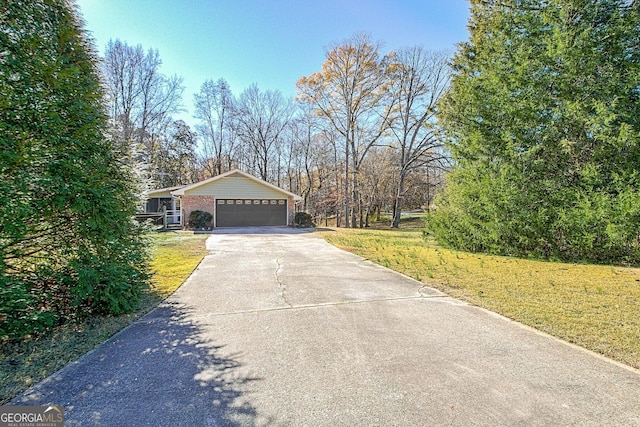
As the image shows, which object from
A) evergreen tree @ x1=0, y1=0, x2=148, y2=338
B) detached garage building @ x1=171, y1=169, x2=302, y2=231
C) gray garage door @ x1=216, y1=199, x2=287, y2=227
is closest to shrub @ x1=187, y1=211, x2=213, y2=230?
detached garage building @ x1=171, y1=169, x2=302, y2=231

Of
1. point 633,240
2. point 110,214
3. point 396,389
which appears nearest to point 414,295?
point 396,389

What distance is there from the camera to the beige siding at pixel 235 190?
20531 millimetres

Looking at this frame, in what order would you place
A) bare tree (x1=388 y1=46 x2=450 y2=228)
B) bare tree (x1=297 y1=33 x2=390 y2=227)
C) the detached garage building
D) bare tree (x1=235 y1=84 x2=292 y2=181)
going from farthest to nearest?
bare tree (x1=235 y1=84 x2=292 y2=181)
bare tree (x1=388 y1=46 x2=450 y2=228)
bare tree (x1=297 y1=33 x2=390 y2=227)
the detached garage building

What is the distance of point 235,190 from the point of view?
21297 millimetres

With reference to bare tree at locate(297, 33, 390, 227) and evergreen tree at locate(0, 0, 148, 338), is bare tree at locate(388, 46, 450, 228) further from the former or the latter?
evergreen tree at locate(0, 0, 148, 338)

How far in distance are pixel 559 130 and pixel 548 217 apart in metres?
2.57

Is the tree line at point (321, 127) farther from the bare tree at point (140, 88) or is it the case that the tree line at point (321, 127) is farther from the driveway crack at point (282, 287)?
the driveway crack at point (282, 287)

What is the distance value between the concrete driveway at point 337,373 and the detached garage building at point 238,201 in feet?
55.3

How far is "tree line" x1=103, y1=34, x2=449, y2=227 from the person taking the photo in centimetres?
2356

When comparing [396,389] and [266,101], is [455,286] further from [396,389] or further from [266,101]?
[266,101]

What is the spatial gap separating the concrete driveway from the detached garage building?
16847 mm

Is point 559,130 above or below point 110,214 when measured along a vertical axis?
above

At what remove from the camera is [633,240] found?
782 centimetres

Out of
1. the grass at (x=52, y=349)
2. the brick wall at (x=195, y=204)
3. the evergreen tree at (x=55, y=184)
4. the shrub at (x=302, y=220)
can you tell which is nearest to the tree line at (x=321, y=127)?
the brick wall at (x=195, y=204)
